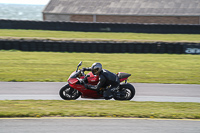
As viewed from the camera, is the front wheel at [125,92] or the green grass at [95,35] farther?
the green grass at [95,35]

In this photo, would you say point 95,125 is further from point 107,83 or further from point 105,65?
point 105,65

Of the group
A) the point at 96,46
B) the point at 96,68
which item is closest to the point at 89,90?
the point at 96,68

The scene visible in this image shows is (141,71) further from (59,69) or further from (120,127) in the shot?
(120,127)

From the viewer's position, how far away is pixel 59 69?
16109mm

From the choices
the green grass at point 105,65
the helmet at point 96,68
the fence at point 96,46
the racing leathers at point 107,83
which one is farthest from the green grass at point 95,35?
the helmet at point 96,68

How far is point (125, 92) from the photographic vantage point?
10.0 m

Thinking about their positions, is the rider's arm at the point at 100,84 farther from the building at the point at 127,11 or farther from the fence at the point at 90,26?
the building at the point at 127,11

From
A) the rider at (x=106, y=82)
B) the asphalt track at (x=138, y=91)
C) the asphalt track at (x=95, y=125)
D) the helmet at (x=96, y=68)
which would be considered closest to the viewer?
the asphalt track at (x=95, y=125)

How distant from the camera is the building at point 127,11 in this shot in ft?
137

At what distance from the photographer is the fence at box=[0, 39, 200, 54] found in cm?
2116

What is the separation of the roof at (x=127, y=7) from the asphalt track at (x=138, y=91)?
1214 inches

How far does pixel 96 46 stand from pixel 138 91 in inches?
Result: 394

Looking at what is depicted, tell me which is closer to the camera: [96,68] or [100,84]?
[96,68]

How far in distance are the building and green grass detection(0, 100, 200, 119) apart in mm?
33696
